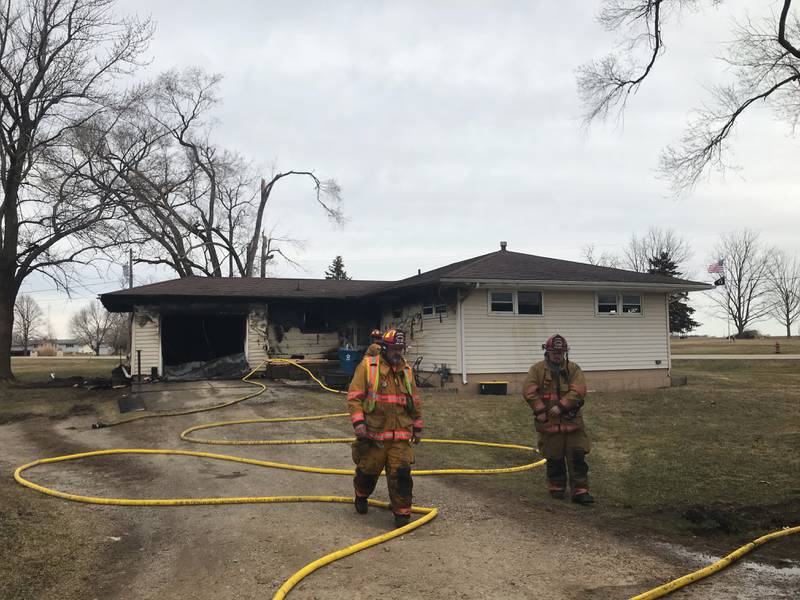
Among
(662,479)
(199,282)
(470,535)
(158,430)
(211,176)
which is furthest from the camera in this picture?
(211,176)

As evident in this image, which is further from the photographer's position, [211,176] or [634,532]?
[211,176]

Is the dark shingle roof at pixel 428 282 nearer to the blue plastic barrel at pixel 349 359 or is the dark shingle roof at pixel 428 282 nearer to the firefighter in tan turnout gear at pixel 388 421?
the blue plastic barrel at pixel 349 359

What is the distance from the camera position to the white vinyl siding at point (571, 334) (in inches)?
655

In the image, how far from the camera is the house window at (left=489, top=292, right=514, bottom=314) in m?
16.8

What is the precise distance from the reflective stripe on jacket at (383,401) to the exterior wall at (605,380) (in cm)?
1063

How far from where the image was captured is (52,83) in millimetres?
20359

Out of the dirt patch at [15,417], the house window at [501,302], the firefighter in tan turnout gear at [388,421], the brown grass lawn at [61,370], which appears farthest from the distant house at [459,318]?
the firefighter in tan turnout gear at [388,421]

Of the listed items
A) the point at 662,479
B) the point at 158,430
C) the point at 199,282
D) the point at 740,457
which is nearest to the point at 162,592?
the point at 662,479

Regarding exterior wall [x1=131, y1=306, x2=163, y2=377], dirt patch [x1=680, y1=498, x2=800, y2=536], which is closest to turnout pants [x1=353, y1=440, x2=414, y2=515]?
dirt patch [x1=680, y1=498, x2=800, y2=536]

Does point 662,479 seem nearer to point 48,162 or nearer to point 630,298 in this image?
point 630,298

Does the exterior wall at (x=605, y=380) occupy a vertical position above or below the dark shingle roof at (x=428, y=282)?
below

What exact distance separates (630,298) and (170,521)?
15.6 m

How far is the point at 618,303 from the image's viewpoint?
→ 59.8ft

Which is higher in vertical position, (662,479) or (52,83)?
(52,83)
